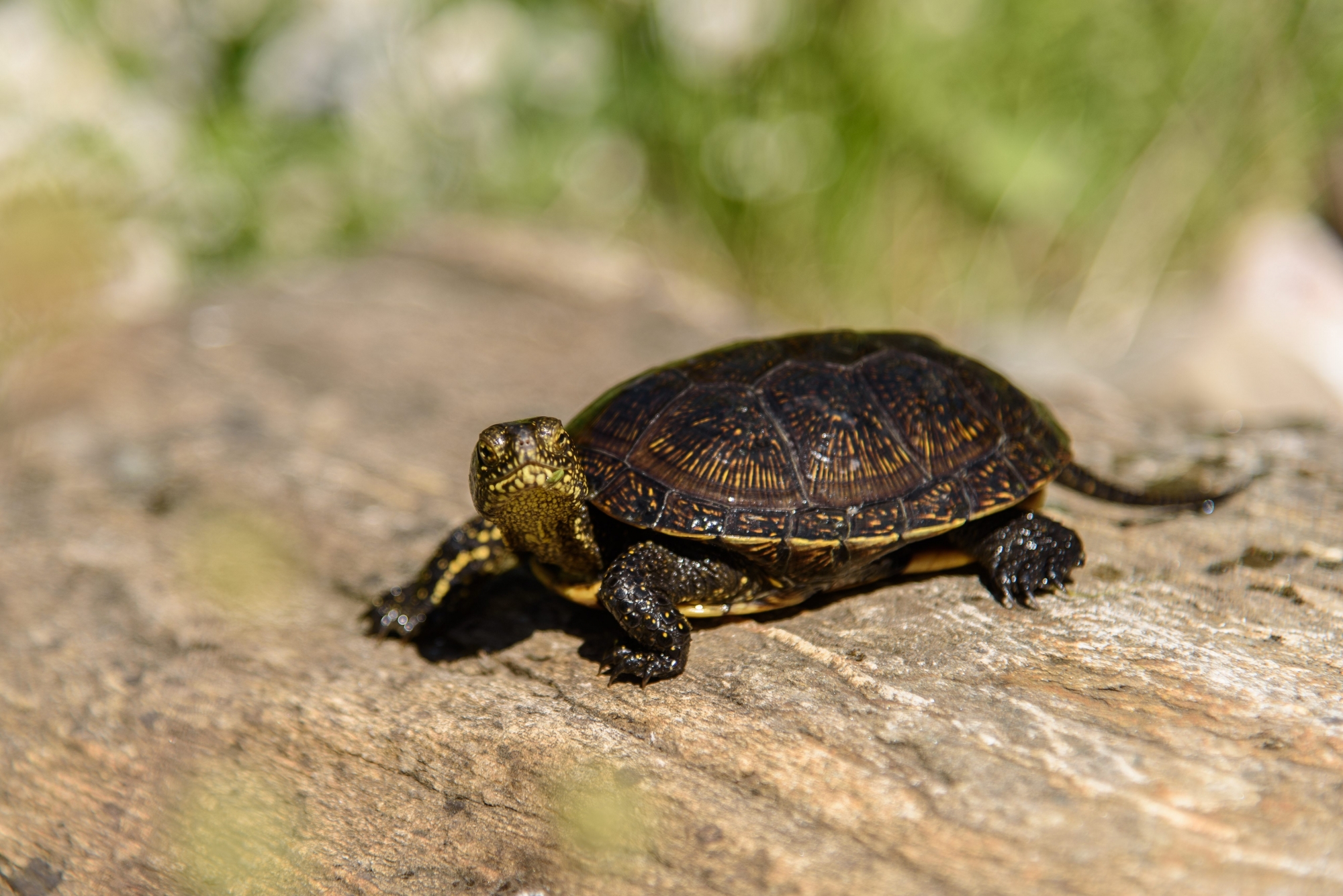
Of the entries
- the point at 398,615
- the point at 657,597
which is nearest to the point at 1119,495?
the point at 657,597

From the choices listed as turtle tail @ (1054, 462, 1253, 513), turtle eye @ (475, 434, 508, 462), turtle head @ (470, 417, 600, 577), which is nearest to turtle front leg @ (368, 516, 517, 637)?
turtle head @ (470, 417, 600, 577)

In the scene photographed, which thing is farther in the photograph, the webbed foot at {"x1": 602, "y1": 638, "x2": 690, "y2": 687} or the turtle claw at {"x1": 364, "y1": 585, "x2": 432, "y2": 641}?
the turtle claw at {"x1": 364, "y1": 585, "x2": 432, "y2": 641}

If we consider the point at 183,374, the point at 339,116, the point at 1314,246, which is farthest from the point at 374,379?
the point at 1314,246

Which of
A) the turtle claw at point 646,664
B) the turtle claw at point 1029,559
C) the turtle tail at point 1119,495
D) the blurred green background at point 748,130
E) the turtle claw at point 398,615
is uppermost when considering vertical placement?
the blurred green background at point 748,130

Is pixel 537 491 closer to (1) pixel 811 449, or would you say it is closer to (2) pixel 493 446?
(2) pixel 493 446

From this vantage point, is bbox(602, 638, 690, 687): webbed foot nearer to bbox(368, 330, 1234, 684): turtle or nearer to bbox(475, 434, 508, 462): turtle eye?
bbox(368, 330, 1234, 684): turtle

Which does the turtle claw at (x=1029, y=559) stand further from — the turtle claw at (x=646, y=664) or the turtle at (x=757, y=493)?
the turtle claw at (x=646, y=664)

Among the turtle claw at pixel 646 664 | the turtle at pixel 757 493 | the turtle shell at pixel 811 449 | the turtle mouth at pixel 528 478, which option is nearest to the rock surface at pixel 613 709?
the turtle claw at pixel 646 664
